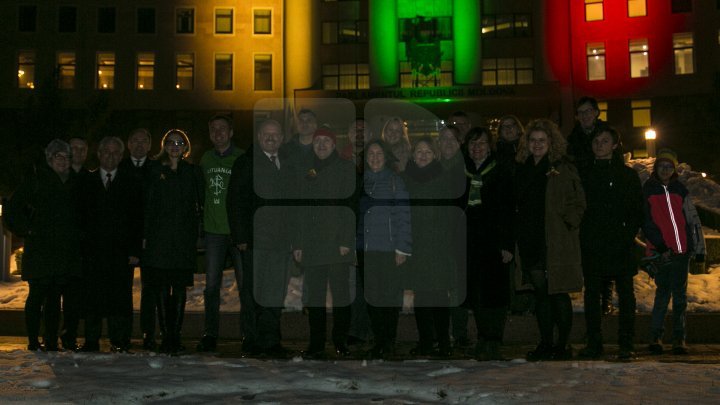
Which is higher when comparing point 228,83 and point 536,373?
point 228,83

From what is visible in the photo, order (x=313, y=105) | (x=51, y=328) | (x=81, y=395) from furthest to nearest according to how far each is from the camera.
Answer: (x=313, y=105), (x=51, y=328), (x=81, y=395)

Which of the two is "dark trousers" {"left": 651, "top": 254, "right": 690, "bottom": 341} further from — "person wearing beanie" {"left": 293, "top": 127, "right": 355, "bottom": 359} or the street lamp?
the street lamp

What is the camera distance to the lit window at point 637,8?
142ft

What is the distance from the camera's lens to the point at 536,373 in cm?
594

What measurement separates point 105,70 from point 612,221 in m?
43.5

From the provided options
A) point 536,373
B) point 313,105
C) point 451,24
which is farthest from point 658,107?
point 536,373

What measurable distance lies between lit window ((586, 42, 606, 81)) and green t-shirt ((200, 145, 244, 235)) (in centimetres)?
3916

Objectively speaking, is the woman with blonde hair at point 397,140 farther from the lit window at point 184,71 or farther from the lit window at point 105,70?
the lit window at point 105,70

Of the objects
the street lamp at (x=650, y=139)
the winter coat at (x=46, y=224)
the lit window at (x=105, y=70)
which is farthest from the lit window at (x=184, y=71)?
the winter coat at (x=46, y=224)

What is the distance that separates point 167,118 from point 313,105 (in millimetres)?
10279

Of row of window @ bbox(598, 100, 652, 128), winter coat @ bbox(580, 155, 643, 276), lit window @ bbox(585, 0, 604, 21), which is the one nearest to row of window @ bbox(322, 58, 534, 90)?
lit window @ bbox(585, 0, 604, 21)

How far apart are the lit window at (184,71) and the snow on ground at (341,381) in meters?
41.2

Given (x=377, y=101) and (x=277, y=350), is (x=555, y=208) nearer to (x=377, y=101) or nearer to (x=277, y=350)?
(x=277, y=350)

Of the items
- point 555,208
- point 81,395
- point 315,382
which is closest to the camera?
point 81,395
